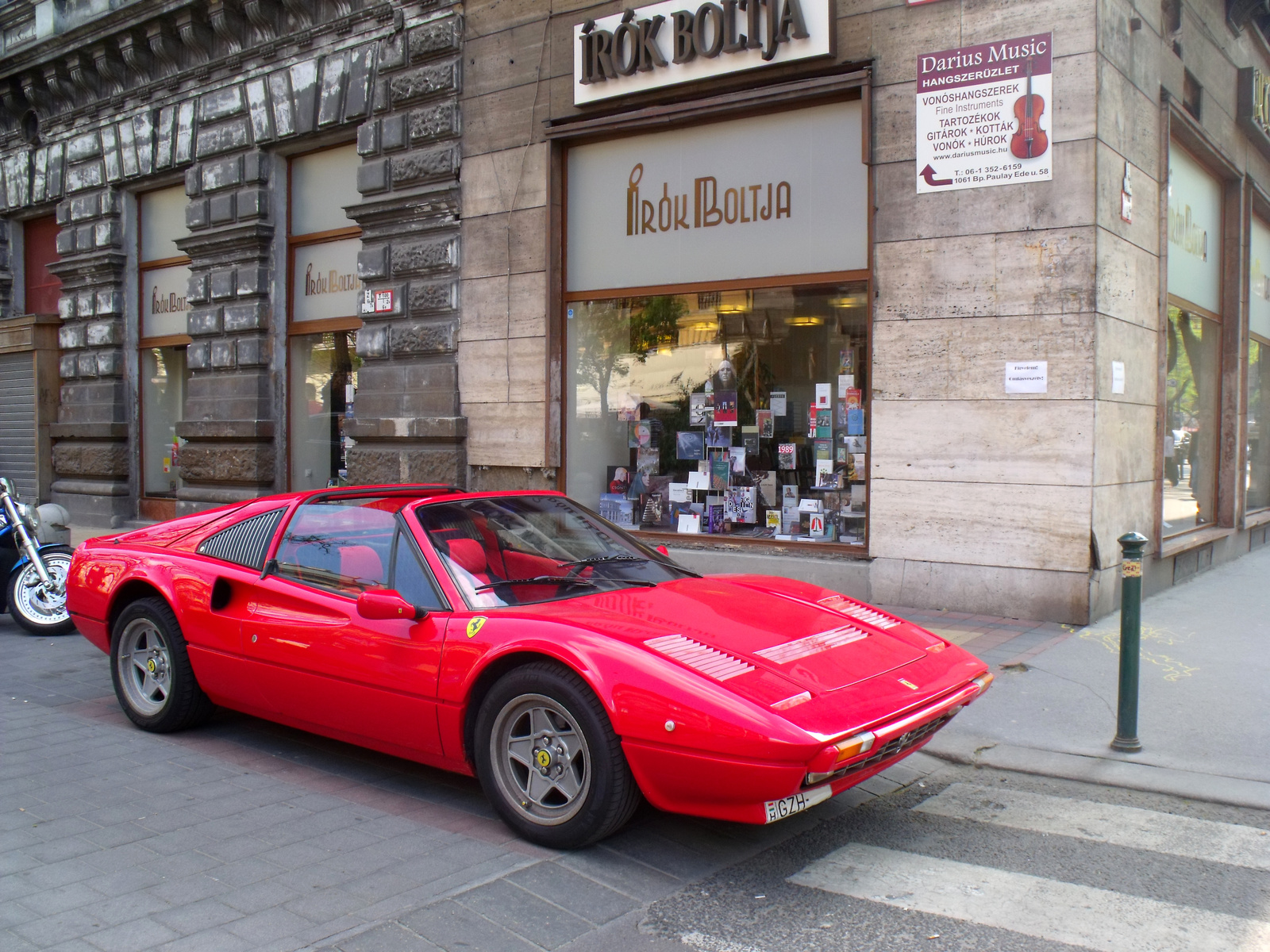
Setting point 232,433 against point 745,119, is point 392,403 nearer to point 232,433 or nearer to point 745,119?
point 232,433

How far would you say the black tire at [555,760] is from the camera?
372cm

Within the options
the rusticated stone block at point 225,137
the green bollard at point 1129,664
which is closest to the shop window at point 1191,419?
the green bollard at point 1129,664

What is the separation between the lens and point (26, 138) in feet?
55.4

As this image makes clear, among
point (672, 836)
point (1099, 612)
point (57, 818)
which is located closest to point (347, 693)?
point (57, 818)

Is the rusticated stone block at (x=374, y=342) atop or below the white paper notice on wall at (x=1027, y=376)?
atop

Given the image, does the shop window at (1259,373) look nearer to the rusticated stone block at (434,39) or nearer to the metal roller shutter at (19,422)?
the rusticated stone block at (434,39)

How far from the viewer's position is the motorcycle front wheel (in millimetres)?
8344

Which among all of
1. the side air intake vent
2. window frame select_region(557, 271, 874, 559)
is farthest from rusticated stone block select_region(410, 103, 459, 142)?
the side air intake vent

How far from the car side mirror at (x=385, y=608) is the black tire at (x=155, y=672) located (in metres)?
1.62

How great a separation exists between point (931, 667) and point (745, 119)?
6556 mm

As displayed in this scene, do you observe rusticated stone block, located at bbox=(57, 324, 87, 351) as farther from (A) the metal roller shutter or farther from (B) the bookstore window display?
(B) the bookstore window display

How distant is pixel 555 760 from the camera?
3.92m

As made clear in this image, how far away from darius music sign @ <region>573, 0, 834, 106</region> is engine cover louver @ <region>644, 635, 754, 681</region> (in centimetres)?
648

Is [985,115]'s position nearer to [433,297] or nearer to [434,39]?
[433,297]
